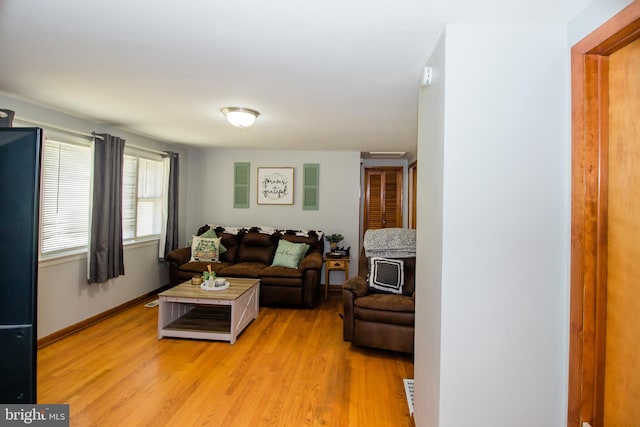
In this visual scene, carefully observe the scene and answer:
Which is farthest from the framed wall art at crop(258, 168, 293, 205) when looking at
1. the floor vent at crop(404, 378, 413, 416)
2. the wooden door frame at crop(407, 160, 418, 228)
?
the floor vent at crop(404, 378, 413, 416)

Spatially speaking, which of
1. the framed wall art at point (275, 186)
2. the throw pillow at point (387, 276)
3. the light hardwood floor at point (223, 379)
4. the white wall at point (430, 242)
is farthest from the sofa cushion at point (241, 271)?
the white wall at point (430, 242)

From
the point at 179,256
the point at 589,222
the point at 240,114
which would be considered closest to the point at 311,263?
the point at 179,256

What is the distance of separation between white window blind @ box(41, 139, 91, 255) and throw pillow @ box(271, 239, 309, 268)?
88.0 inches

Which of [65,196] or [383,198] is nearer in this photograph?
[65,196]

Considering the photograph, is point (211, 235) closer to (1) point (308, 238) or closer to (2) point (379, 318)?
(1) point (308, 238)

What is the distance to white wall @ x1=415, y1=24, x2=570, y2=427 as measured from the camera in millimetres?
1510

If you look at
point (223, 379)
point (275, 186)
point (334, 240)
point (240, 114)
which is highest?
point (240, 114)

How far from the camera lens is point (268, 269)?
464 cm

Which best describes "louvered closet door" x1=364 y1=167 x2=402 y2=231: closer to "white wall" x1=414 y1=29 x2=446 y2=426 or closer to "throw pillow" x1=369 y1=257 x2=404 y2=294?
"throw pillow" x1=369 y1=257 x2=404 y2=294

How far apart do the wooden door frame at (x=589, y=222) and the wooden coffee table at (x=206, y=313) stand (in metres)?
2.71

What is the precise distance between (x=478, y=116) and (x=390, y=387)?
2.05 meters

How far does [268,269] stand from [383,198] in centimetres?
271

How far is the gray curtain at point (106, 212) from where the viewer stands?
3.71 m

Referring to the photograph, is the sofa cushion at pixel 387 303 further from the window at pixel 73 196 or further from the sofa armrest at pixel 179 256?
the window at pixel 73 196
